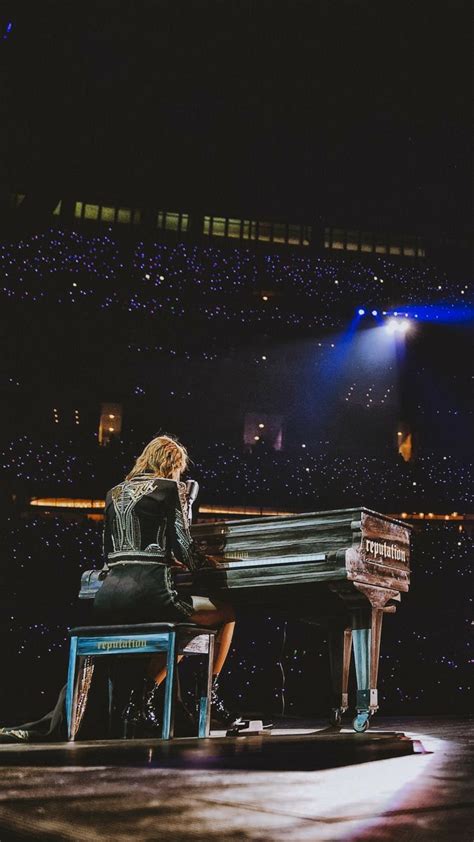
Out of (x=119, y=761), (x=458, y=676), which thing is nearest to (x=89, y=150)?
(x=458, y=676)

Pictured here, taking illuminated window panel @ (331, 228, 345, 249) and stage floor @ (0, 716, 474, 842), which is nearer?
stage floor @ (0, 716, 474, 842)

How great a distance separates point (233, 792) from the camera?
1.59 metres

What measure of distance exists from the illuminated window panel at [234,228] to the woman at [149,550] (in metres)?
12.5

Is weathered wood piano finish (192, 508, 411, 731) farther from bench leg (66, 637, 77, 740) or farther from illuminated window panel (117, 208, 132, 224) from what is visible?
illuminated window panel (117, 208, 132, 224)

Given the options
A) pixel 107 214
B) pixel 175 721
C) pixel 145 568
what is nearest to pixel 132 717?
pixel 175 721

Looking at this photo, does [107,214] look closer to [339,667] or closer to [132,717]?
[339,667]

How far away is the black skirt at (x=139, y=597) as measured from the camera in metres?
3.18

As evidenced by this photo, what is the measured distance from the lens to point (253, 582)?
3537 millimetres

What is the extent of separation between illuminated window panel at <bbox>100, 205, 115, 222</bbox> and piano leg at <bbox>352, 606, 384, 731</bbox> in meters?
12.8

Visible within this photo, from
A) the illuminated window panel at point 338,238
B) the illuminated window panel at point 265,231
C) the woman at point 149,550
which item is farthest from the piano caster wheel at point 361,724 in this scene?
the illuminated window panel at point 338,238

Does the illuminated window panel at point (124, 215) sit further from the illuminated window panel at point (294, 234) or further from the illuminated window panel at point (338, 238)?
the illuminated window panel at point (338, 238)

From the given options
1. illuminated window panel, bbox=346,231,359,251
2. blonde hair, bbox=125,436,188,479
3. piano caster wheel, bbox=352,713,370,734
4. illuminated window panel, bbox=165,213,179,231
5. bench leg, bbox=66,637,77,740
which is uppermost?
illuminated window panel, bbox=346,231,359,251

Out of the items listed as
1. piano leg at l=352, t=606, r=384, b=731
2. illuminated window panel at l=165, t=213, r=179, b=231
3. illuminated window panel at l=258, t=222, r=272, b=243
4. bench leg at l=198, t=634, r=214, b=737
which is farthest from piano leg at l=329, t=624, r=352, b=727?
illuminated window panel at l=258, t=222, r=272, b=243

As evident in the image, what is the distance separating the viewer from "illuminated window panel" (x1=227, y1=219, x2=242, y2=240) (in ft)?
50.6
